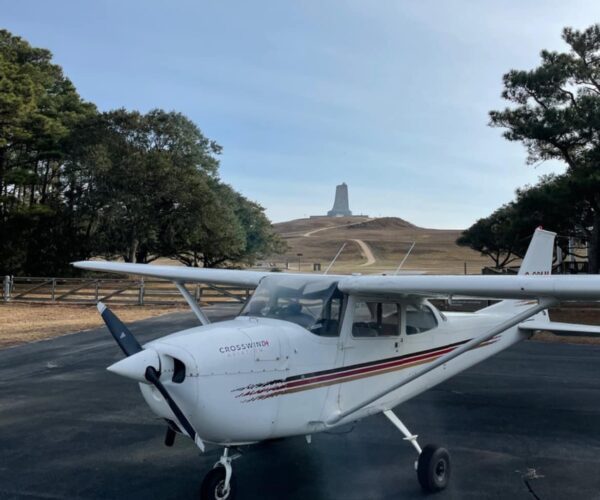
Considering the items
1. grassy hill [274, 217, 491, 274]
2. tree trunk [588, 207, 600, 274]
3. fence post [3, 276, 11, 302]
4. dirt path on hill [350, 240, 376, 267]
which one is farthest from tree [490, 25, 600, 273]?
dirt path on hill [350, 240, 376, 267]

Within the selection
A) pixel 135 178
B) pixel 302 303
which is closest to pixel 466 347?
pixel 302 303

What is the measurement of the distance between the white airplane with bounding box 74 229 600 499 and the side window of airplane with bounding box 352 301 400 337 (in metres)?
0.01

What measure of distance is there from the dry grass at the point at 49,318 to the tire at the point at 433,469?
1124 cm

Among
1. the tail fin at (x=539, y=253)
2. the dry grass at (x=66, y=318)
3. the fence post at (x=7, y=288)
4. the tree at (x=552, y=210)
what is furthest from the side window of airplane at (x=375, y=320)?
the fence post at (x=7, y=288)

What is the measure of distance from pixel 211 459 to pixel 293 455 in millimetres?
940

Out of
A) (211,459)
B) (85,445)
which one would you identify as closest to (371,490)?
(211,459)

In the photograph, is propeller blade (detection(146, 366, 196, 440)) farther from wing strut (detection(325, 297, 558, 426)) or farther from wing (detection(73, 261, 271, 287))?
wing (detection(73, 261, 271, 287))

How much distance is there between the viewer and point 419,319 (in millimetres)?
6262

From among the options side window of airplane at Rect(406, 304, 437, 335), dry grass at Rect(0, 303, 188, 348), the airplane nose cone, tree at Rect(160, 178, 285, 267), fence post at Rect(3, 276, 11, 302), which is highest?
tree at Rect(160, 178, 285, 267)

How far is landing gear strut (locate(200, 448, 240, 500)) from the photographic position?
4.31 m

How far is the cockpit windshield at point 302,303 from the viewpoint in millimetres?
5059

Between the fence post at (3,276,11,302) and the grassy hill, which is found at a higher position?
the grassy hill

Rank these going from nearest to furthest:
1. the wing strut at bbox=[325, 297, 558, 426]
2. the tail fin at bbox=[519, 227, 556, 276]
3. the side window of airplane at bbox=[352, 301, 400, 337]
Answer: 1. the wing strut at bbox=[325, 297, 558, 426]
2. the side window of airplane at bbox=[352, 301, 400, 337]
3. the tail fin at bbox=[519, 227, 556, 276]

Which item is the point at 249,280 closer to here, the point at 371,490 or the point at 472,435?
the point at 371,490
